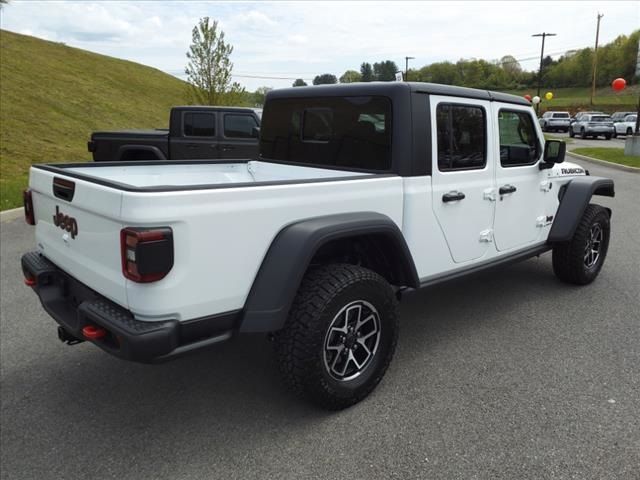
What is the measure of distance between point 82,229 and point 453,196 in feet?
7.63

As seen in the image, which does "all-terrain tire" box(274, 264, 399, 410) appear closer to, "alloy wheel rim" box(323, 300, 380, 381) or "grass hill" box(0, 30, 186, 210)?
"alloy wheel rim" box(323, 300, 380, 381)

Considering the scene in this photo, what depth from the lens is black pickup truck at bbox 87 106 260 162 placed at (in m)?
9.63

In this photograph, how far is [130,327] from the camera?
2.32 m

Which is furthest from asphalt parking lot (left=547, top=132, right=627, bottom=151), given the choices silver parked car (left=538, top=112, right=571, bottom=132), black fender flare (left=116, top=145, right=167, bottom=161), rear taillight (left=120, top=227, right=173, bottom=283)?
rear taillight (left=120, top=227, right=173, bottom=283)

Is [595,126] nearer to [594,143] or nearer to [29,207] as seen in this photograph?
[594,143]

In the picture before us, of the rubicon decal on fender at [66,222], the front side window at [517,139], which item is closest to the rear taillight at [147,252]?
the rubicon decal on fender at [66,222]

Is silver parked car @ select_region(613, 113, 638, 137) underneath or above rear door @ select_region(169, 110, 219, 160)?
above

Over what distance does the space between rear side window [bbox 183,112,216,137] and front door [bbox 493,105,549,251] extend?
6679mm

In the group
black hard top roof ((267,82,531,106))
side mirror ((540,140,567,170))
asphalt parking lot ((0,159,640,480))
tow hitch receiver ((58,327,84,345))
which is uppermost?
black hard top roof ((267,82,531,106))

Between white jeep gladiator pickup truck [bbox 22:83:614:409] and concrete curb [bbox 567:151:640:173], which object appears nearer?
white jeep gladiator pickup truck [bbox 22:83:614:409]

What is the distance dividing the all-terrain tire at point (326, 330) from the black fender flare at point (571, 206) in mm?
2328

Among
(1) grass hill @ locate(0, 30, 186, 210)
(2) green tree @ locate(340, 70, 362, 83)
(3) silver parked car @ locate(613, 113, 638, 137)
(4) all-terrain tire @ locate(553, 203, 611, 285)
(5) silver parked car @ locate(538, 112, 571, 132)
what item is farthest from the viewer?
(5) silver parked car @ locate(538, 112, 571, 132)

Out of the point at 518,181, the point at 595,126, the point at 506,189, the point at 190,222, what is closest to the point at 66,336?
the point at 190,222

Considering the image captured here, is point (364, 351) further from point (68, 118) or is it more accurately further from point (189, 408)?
point (68, 118)
